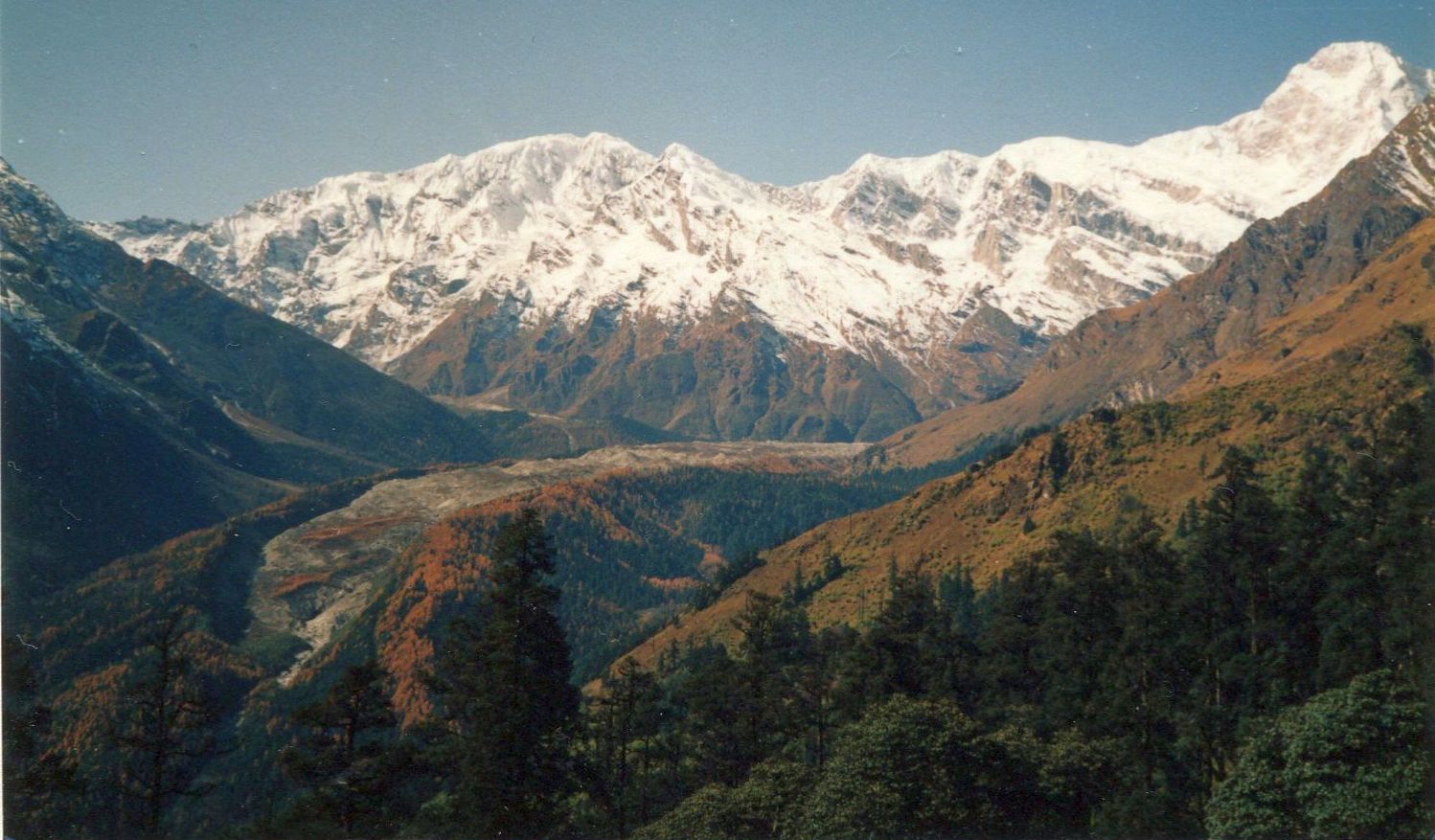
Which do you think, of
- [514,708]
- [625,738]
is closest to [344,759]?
[514,708]

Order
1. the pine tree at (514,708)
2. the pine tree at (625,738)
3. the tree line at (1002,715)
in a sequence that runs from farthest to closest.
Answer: the pine tree at (625,738) < the pine tree at (514,708) < the tree line at (1002,715)

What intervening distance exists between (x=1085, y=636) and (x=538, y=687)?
114 ft

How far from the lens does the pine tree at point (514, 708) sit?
5353 centimetres

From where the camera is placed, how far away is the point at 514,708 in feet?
179

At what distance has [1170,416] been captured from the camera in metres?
168

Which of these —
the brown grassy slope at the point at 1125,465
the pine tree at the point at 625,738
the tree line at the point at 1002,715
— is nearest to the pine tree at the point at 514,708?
the tree line at the point at 1002,715

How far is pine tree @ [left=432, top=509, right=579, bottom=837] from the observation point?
53.5 meters

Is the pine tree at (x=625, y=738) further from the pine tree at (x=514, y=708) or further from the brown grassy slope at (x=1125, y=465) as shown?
the brown grassy slope at (x=1125, y=465)

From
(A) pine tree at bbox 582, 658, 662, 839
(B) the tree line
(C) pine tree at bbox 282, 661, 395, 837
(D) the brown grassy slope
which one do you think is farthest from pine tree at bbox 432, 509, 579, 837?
(D) the brown grassy slope

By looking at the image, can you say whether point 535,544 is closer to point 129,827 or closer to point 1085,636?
point 129,827

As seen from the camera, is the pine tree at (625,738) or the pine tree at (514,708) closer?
the pine tree at (514,708)

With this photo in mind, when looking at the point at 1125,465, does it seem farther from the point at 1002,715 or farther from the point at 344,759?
the point at 344,759

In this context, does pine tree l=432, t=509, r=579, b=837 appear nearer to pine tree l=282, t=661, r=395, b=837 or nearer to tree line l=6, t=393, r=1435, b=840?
tree line l=6, t=393, r=1435, b=840

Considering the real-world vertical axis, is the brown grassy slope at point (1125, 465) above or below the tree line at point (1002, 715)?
above
